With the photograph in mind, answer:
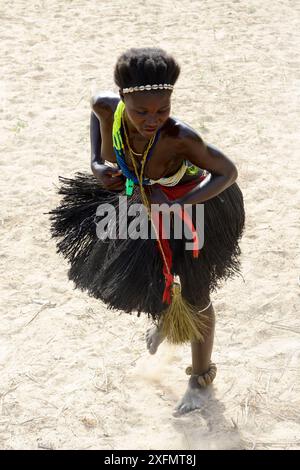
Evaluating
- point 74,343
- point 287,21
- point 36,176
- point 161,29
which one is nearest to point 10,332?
point 74,343

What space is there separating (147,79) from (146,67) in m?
0.04

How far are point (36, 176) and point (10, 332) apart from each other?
168 cm

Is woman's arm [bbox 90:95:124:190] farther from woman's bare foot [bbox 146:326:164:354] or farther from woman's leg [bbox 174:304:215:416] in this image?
woman's bare foot [bbox 146:326:164:354]

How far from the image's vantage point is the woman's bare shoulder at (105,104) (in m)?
3.09

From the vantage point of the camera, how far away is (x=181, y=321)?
3.19 metres

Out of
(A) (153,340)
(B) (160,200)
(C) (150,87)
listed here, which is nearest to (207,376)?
(A) (153,340)

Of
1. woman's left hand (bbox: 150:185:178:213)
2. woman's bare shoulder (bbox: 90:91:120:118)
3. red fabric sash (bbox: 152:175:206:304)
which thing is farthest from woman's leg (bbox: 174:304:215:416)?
woman's bare shoulder (bbox: 90:91:120:118)

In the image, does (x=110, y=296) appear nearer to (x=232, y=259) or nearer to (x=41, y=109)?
(x=232, y=259)

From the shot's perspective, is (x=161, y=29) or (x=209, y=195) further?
(x=161, y=29)

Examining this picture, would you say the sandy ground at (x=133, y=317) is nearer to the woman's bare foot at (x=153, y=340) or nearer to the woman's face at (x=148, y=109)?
the woman's bare foot at (x=153, y=340)

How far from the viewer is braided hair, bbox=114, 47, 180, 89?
2.62m

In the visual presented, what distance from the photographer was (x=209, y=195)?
292cm

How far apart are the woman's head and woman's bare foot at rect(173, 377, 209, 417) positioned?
136 centimetres

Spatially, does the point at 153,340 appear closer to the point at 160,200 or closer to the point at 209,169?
the point at 160,200
